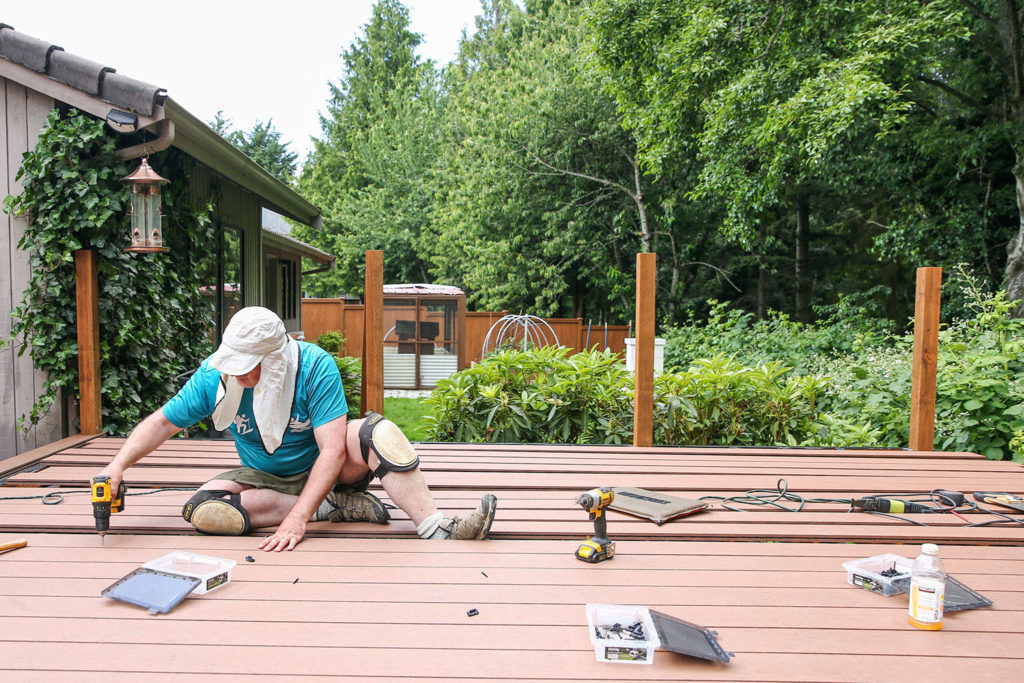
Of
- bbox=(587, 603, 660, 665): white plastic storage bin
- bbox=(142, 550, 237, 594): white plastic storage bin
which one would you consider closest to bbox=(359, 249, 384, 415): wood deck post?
bbox=(142, 550, 237, 594): white plastic storage bin

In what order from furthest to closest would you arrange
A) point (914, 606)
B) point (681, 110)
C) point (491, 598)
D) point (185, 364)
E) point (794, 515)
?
point (681, 110) < point (185, 364) < point (794, 515) < point (491, 598) < point (914, 606)

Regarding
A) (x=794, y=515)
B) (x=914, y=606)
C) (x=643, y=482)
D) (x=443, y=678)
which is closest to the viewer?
(x=443, y=678)

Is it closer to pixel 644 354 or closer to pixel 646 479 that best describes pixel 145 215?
pixel 644 354

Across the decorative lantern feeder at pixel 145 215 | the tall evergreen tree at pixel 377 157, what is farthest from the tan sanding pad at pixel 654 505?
the tall evergreen tree at pixel 377 157

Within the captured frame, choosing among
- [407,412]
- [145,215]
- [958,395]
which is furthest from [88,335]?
[407,412]

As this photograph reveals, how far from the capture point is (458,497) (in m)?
3.23

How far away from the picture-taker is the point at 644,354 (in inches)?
170

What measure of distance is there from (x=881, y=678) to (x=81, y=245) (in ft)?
14.4

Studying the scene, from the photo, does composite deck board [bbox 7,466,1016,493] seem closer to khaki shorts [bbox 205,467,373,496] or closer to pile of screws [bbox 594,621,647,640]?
khaki shorts [bbox 205,467,373,496]

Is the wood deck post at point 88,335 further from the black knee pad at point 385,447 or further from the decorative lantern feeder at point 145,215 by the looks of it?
the black knee pad at point 385,447

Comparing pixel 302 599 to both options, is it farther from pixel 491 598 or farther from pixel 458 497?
pixel 458 497

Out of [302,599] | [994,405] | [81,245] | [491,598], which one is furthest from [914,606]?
[81,245]

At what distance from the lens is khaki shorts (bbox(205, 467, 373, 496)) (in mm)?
2701

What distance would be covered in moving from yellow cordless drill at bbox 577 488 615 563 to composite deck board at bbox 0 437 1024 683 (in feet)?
0.15
